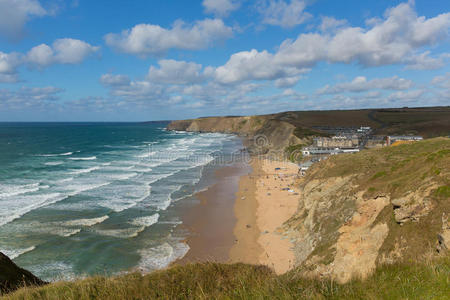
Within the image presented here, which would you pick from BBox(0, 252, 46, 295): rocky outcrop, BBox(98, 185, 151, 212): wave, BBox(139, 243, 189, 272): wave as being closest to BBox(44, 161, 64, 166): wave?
BBox(98, 185, 151, 212): wave

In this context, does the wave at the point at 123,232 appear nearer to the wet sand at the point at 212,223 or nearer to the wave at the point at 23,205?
the wet sand at the point at 212,223

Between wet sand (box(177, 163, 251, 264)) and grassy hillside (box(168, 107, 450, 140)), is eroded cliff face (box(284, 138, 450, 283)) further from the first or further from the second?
grassy hillside (box(168, 107, 450, 140))

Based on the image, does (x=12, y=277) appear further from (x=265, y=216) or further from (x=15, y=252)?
(x=265, y=216)

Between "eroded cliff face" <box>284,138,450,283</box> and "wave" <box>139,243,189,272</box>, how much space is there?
34.8 ft

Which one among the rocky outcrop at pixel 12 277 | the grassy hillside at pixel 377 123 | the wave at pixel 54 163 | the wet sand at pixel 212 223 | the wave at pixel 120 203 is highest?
the grassy hillside at pixel 377 123

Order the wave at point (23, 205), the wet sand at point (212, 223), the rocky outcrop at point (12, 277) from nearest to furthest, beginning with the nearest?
the rocky outcrop at point (12, 277)
the wet sand at point (212, 223)
the wave at point (23, 205)

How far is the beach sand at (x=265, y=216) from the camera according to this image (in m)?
25.2

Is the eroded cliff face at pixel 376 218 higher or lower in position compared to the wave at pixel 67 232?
higher

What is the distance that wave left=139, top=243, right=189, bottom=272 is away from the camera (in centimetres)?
2364

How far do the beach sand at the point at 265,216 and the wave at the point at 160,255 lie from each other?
4837 mm

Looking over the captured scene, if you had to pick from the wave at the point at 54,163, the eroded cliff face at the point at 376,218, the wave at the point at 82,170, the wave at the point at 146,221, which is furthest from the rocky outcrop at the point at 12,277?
the wave at the point at 54,163

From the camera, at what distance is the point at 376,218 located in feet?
58.4

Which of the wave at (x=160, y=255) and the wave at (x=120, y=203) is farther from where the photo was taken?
the wave at (x=120, y=203)

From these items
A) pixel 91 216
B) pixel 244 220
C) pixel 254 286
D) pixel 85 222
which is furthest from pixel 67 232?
pixel 254 286
